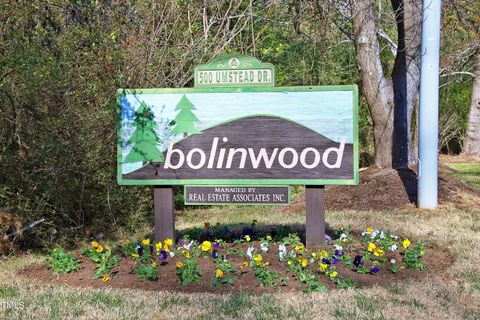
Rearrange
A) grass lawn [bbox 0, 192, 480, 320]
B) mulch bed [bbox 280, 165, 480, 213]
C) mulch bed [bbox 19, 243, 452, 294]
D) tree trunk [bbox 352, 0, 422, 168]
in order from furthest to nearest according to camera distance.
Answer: tree trunk [bbox 352, 0, 422, 168], mulch bed [bbox 280, 165, 480, 213], mulch bed [bbox 19, 243, 452, 294], grass lawn [bbox 0, 192, 480, 320]

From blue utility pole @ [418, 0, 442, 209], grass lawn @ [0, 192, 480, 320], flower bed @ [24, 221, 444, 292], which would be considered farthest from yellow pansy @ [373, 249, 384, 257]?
blue utility pole @ [418, 0, 442, 209]

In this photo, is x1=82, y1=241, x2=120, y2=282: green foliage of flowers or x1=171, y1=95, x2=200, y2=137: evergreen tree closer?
x1=82, y1=241, x2=120, y2=282: green foliage of flowers

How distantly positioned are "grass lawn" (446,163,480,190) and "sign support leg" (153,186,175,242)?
32.5 feet

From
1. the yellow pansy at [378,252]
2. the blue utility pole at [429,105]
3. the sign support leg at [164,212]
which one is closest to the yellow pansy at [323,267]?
the yellow pansy at [378,252]

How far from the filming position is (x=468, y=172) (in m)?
18.9

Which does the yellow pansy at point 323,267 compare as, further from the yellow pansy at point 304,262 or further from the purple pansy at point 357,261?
the purple pansy at point 357,261

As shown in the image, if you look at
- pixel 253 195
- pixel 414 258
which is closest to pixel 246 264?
pixel 253 195

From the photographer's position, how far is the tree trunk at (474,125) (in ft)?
76.9

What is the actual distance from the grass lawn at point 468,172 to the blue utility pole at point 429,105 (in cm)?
573

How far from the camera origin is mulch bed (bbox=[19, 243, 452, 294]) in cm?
566

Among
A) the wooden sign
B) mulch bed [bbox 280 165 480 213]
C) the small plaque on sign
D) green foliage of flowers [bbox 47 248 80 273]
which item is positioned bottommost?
green foliage of flowers [bbox 47 248 80 273]

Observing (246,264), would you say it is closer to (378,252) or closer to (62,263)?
(378,252)

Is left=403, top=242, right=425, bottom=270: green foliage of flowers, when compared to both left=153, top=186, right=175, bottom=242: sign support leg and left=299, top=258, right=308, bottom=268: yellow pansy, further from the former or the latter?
left=153, top=186, right=175, bottom=242: sign support leg

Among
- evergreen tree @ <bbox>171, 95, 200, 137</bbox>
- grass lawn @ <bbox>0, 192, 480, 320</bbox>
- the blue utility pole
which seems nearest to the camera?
grass lawn @ <bbox>0, 192, 480, 320</bbox>
